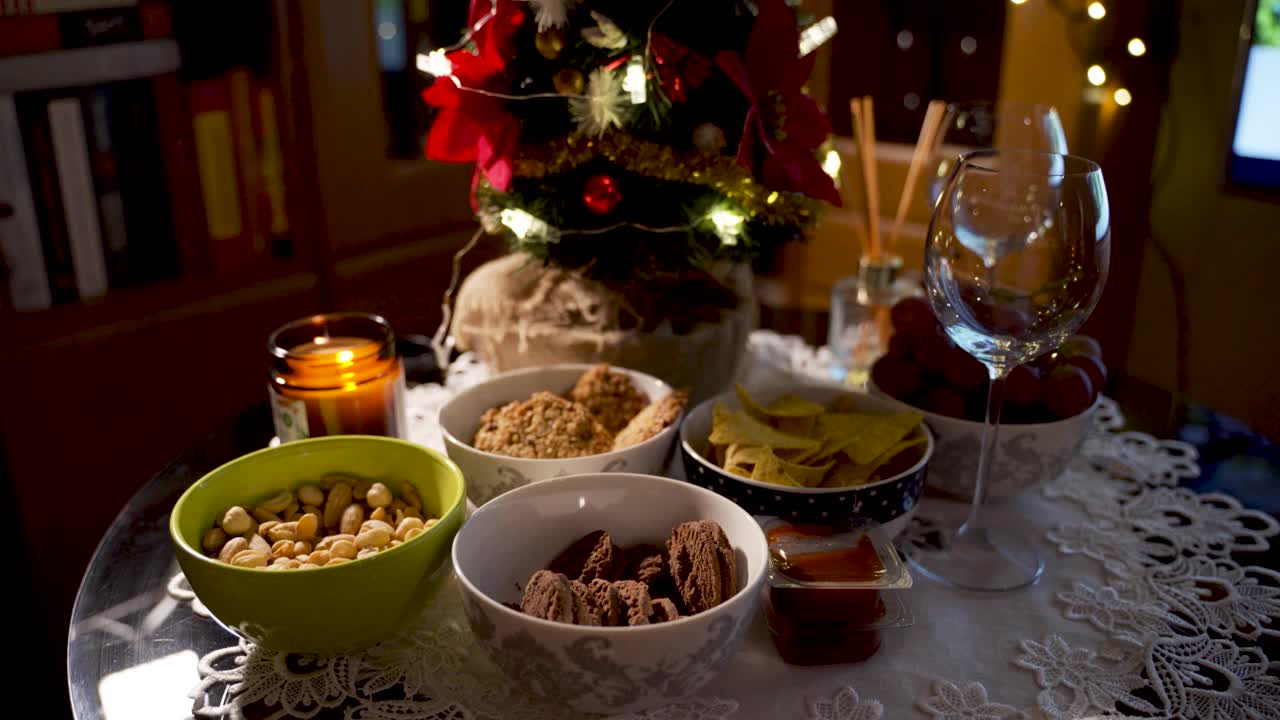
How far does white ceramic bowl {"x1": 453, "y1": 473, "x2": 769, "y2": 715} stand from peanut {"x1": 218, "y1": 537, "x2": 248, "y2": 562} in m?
0.16

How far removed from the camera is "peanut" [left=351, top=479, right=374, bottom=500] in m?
0.80

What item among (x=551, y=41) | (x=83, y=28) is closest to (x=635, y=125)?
(x=551, y=41)

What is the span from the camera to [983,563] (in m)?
0.83

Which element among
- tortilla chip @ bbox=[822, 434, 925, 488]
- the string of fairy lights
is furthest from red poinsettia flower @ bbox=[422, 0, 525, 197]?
the string of fairy lights

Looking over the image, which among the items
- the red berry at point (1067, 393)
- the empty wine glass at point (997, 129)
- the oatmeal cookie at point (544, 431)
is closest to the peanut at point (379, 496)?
the oatmeal cookie at point (544, 431)

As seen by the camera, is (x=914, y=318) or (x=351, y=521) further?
(x=914, y=318)

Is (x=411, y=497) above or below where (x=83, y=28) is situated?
below

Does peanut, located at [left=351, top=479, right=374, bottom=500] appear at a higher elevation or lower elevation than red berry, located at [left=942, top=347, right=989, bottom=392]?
lower

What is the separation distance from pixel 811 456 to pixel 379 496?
1.14ft

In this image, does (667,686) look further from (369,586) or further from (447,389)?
(447,389)

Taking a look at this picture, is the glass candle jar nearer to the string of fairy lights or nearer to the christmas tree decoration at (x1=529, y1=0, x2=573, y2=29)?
the christmas tree decoration at (x1=529, y1=0, x2=573, y2=29)

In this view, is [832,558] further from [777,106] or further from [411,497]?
[777,106]

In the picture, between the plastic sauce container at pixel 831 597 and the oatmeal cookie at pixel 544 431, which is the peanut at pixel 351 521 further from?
the plastic sauce container at pixel 831 597

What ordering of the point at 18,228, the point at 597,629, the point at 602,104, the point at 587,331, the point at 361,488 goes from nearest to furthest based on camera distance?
the point at 597,629 → the point at 361,488 → the point at 602,104 → the point at 587,331 → the point at 18,228
